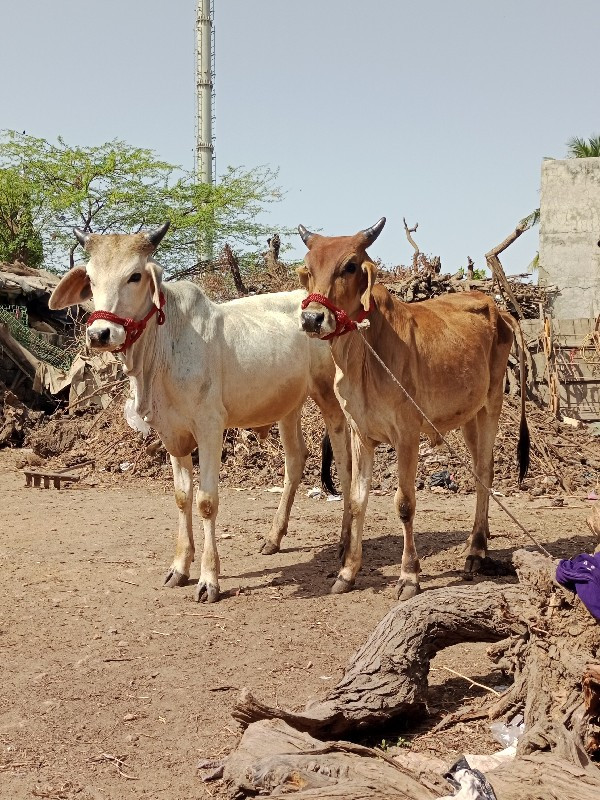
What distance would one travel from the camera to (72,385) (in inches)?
572

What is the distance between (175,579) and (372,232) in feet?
9.12

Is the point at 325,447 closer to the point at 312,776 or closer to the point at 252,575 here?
the point at 252,575

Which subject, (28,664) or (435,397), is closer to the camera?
(28,664)

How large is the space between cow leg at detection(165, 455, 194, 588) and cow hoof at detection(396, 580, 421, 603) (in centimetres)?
154

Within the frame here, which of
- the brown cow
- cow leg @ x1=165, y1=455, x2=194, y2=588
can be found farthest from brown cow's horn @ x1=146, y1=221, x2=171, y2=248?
cow leg @ x1=165, y1=455, x2=194, y2=588

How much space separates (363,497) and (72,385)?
29.7ft

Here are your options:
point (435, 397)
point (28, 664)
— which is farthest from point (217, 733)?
point (435, 397)

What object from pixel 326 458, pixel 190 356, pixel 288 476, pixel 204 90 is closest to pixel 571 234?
pixel 326 458

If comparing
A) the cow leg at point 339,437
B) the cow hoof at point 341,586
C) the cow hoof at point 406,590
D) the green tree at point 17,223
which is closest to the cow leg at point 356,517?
the cow hoof at point 341,586

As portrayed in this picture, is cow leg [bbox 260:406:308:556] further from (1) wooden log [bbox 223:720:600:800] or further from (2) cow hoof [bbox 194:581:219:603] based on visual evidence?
(1) wooden log [bbox 223:720:600:800]

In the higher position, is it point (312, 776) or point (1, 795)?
point (312, 776)

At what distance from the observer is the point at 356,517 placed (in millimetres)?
6438

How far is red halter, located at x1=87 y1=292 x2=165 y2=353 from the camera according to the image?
5906 mm

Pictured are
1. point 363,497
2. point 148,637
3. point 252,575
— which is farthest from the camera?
point 252,575
